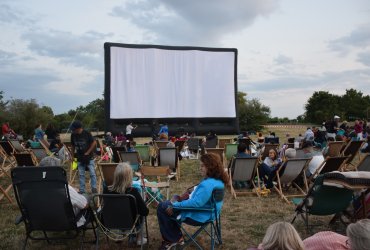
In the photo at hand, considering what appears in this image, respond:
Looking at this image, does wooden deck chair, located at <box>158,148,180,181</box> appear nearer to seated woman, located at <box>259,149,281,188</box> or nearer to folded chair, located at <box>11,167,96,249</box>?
seated woman, located at <box>259,149,281,188</box>

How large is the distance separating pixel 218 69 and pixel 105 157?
11659 millimetres

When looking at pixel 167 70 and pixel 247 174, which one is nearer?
pixel 247 174

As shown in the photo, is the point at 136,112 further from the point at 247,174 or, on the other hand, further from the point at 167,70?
the point at 247,174

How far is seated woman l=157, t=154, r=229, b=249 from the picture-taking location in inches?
127

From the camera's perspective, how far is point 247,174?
19.5ft

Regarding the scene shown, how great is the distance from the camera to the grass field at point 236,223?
368 centimetres

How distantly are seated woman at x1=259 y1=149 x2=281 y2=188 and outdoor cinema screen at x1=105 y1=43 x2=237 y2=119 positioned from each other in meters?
12.4

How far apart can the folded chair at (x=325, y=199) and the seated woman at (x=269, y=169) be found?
2.07m

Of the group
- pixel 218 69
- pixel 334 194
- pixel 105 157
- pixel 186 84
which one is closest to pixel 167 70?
pixel 186 84

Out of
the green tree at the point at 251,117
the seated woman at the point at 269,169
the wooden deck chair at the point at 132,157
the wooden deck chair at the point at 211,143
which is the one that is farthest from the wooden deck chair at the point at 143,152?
the green tree at the point at 251,117

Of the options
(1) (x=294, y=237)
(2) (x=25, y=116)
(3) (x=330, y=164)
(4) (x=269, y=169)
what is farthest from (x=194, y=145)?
(2) (x=25, y=116)

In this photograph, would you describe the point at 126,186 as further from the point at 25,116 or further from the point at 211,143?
the point at 25,116

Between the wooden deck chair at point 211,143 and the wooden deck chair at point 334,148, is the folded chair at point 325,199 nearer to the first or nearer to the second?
the wooden deck chair at point 334,148

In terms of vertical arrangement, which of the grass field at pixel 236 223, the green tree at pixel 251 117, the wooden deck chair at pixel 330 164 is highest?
the green tree at pixel 251 117
